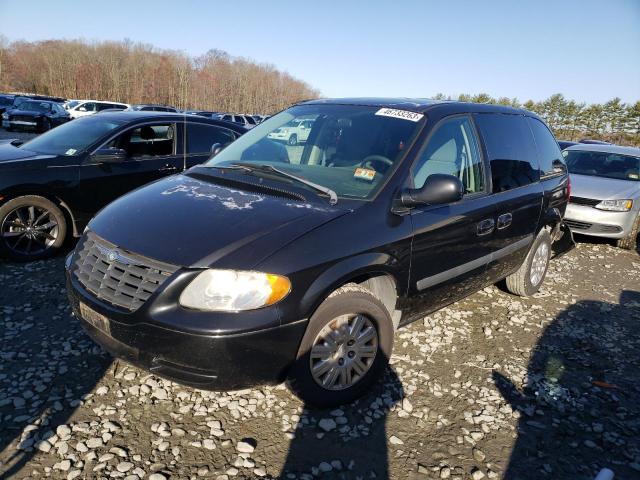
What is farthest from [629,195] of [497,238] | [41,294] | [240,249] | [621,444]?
[41,294]

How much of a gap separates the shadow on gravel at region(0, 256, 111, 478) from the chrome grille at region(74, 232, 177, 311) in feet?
2.33

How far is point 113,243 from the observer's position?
249 centimetres

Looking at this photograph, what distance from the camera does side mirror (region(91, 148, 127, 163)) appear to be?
16.5 feet

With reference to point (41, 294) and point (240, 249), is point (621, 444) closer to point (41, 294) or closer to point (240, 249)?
point (240, 249)

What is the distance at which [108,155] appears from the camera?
16.6 ft

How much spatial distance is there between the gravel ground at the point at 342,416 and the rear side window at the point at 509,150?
4.66ft

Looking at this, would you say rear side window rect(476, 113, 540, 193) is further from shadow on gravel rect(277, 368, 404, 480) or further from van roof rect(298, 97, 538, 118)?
shadow on gravel rect(277, 368, 404, 480)

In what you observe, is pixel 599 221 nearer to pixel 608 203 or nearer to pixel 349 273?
pixel 608 203

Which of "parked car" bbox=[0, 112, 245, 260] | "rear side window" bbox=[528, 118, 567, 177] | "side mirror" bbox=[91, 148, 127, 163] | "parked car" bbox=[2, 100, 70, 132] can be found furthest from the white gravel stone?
"parked car" bbox=[2, 100, 70, 132]

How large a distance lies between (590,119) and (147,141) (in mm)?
44436

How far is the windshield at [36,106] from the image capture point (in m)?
21.4

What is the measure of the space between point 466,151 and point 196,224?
2.20 metres

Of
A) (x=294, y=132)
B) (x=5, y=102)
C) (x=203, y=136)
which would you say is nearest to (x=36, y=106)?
(x=5, y=102)

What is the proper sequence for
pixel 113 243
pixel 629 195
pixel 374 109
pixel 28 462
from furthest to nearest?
pixel 629 195
pixel 374 109
pixel 113 243
pixel 28 462
